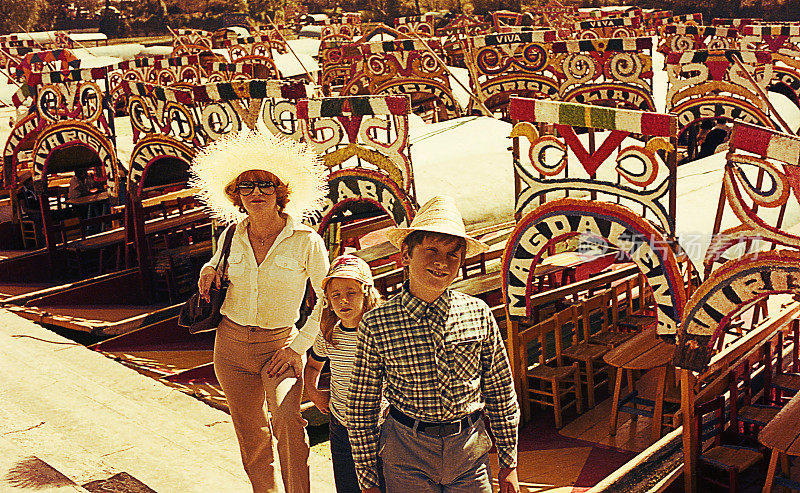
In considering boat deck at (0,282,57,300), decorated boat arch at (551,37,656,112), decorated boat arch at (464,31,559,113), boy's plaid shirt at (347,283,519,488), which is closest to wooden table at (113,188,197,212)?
boat deck at (0,282,57,300)

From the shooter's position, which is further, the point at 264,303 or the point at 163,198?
the point at 163,198

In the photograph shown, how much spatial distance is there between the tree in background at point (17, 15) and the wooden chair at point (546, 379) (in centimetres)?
4069

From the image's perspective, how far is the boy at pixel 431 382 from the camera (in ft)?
10.4

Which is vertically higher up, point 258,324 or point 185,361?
point 258,324

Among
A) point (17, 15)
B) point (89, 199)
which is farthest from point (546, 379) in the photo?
point (17, 15)

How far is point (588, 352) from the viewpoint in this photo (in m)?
7.20

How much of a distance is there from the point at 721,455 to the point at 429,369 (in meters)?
2.99

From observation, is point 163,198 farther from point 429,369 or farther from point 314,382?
point 429,369

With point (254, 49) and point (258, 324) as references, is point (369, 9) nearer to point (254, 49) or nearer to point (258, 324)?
point (254, 49)

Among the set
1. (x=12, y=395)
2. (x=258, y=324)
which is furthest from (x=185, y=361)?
(x=258, y=324)

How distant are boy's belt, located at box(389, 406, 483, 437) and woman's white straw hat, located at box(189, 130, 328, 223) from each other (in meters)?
1.57

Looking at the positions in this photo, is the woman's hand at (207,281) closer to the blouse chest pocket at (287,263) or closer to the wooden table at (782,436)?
the blouse chest pocket at (287,263)

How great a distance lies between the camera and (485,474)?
328 cm

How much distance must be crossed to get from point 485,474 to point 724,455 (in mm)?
2713
